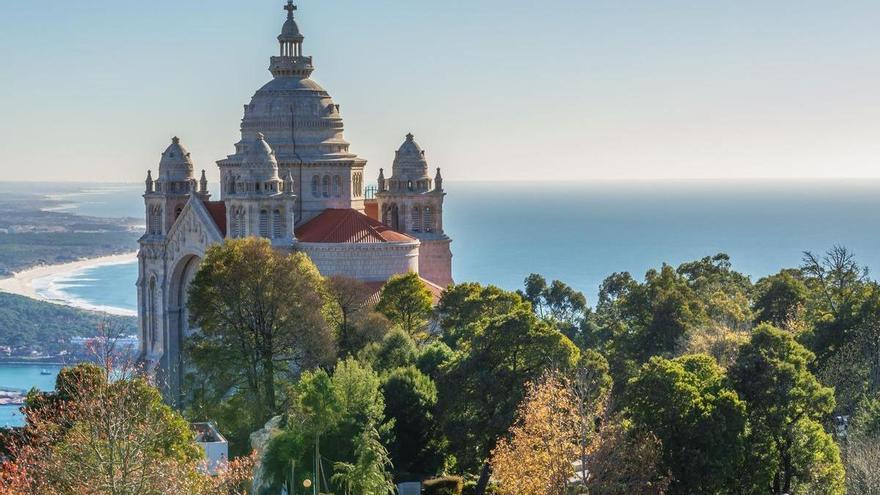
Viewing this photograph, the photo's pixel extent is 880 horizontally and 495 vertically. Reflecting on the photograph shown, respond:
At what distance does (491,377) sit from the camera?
50062 mm

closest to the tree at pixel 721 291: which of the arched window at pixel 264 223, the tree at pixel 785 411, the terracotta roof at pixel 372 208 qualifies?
the terracotta roof at pixel 372 208

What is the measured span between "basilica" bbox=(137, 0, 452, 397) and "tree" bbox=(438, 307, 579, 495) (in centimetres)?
2288

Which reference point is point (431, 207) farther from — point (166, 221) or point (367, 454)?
point (367, 454)

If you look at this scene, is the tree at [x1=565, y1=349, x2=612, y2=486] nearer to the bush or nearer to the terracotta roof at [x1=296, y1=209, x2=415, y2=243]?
the bush

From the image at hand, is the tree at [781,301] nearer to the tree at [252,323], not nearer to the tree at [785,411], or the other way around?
the tree at [252,323]

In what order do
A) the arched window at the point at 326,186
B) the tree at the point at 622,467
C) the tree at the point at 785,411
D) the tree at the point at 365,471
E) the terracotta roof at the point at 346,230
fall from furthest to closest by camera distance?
the arched window at the point at 326,186 < the terracotta roof at the point at 346,230 < the tree at the point at 365,471 < the tree at the point at 785,411 < the tree at the point at 622,467

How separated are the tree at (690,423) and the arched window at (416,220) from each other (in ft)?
122

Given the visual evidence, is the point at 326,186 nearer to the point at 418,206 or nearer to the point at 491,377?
the point at 418,206

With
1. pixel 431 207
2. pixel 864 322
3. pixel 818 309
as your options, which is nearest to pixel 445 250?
pixel 431 207

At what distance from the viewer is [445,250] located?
83375mm

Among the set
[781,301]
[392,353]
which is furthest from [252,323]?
[781,301]

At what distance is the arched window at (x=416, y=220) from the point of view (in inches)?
3269

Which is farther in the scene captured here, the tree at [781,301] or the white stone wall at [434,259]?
the white stone wall at [434,259]

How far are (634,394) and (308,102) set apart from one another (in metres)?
38.2
